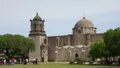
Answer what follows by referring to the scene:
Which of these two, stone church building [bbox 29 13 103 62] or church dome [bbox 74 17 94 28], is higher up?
church dome [bbox 74 17 94 28]

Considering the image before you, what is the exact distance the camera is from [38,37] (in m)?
96.9

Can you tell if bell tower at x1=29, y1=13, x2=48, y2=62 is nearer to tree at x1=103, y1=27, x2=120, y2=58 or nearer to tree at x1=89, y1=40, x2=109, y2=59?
tree at x1=89, y1=40, x2=109, y2=59

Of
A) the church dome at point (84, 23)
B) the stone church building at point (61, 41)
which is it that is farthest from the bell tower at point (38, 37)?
the church dome at point (84, 23)

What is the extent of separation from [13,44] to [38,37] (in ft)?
71.0

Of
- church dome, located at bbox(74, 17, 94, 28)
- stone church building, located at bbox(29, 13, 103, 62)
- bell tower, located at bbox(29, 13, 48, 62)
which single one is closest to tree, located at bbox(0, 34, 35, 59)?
bell tower, located at bbox(29, 13, 48, 62)

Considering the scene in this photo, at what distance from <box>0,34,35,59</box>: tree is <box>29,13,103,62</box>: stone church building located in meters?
16.4

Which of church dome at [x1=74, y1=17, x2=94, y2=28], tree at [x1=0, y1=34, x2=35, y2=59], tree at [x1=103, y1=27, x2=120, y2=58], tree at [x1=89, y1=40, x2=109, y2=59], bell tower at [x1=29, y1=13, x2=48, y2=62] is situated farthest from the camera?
church dome at [x1=74, y1=17, x2=94, y2=28]

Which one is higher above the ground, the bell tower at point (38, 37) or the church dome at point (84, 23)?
the church dome at point (84, 23)

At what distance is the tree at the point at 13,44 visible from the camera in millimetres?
75562

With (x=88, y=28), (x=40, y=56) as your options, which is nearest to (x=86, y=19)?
(x=88, y=28)

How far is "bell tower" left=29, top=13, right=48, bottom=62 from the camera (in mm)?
96688

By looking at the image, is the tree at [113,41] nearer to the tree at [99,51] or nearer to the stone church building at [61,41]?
the tree at [99,51]

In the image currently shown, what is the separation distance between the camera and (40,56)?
96938 millimetres

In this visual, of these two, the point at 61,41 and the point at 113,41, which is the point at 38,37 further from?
the point at 113,41
